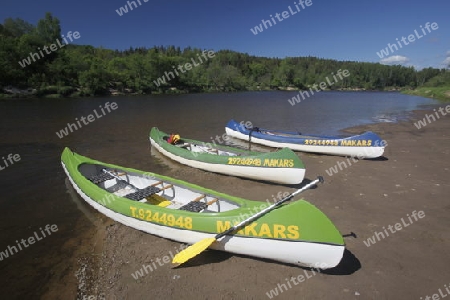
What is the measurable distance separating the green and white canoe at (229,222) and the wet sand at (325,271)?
41 centimetres

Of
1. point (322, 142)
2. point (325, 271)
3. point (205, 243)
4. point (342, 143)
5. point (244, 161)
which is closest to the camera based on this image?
point (205, 243)

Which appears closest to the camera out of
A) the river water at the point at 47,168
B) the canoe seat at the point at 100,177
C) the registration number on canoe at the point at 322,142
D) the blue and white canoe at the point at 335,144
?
the river water at the point at 47,168

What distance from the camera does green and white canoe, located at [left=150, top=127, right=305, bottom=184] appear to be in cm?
953

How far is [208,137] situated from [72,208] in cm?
1219

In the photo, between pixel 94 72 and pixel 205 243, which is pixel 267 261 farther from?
pixel 94 72

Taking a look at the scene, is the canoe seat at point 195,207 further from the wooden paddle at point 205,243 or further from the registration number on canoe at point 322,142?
the registration number on canoe at point 322,142

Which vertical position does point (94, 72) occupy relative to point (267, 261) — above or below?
above

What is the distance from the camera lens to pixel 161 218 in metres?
6.32

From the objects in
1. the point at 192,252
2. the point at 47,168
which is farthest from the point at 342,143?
the point at 47,168

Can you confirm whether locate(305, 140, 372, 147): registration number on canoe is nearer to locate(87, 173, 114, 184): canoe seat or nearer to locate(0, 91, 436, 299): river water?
locate(0, 91, 436, 299): river water

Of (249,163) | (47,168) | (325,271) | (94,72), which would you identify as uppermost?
(94,72)

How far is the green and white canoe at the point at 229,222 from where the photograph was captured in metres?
5.03

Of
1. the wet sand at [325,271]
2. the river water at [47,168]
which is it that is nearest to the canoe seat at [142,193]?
the wet sand at [325,271]

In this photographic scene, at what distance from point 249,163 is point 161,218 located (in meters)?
4.87
